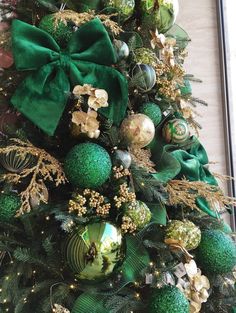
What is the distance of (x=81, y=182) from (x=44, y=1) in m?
0.36

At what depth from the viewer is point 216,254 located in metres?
0.77

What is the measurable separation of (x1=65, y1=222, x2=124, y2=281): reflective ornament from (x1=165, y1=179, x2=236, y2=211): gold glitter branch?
13 centimetres

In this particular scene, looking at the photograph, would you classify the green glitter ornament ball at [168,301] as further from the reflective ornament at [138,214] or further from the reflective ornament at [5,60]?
the reflective ornament at [5,60]

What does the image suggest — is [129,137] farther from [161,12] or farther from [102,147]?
[161,12]

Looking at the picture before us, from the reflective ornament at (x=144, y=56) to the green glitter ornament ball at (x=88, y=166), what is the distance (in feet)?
0.74

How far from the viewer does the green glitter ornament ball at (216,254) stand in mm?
774

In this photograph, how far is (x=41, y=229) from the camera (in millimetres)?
738

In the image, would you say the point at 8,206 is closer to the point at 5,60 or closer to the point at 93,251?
the point at 93,251

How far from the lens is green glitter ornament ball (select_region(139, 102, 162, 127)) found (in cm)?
81

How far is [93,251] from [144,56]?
0.39m

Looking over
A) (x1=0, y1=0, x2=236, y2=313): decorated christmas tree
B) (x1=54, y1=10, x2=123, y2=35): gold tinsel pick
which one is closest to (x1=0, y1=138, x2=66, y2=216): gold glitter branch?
(x1=0, y1=0, x2=236, y2=313): decorated christmas tree

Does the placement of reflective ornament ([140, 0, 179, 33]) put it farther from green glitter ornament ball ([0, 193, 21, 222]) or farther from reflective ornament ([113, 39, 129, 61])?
green glitter ornament ball ([0, 193, 21, 222])

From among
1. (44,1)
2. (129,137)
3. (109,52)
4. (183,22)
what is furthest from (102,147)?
(183,22)


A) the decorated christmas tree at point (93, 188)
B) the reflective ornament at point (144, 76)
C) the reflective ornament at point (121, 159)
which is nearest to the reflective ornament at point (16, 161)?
the decorated christmas tree at point (93, 188)
